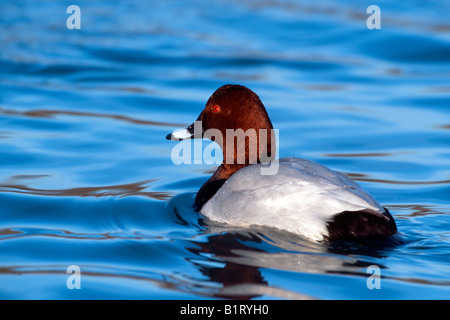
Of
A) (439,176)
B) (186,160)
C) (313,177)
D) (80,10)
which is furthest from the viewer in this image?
(80,10)

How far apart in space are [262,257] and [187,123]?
3993 mm

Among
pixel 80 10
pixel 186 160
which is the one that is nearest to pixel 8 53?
pixel 80 10

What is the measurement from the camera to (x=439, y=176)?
6.57 meters

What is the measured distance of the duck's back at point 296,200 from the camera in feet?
14.9

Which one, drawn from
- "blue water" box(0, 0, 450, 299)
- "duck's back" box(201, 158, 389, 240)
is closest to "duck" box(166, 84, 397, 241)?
"duck's back" box(201, 158, 389, 240)

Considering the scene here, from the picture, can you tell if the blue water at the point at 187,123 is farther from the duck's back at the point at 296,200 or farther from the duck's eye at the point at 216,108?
the duck's eye at the point at 216,108

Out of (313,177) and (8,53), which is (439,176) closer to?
(313,177)

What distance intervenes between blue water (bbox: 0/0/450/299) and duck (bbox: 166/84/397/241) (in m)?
0.11

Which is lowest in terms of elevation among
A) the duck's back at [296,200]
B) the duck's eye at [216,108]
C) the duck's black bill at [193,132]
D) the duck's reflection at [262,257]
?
the duck's reflection at [262,257]

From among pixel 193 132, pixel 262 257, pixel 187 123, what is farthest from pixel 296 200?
pixel 187 123

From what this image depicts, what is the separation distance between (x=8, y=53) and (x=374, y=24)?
614 centimetres

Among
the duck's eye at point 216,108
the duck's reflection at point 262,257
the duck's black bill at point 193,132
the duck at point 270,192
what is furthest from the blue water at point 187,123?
the duck's eye at point 216,108

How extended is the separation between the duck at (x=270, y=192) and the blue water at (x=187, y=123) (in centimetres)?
11

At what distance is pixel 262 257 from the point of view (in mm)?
4406
